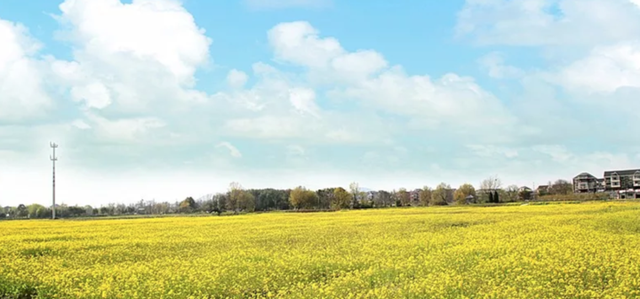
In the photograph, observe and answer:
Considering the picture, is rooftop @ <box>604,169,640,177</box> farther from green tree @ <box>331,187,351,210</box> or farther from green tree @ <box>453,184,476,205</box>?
green tree @ <box>331,187,351,210</box>

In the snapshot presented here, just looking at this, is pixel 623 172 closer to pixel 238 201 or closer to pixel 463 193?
pixel 463 193

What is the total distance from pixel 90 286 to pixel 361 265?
785cm

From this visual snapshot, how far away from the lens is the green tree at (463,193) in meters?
111

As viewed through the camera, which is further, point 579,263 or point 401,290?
point 579,263

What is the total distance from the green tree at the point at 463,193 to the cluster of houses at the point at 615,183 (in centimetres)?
2173

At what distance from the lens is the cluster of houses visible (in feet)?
345

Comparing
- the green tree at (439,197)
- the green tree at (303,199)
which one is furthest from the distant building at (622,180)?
the green tree at (303,199)

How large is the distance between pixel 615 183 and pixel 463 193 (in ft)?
111

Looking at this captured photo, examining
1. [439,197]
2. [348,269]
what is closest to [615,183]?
[439,197]

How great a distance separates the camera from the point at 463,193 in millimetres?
113688

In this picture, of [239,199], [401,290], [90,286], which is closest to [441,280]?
[401,290]

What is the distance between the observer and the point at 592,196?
8412 cm

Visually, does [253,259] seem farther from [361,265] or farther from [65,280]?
[65,280]

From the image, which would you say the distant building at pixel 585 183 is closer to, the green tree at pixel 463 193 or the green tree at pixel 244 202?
the green tree at pixel 463 193
